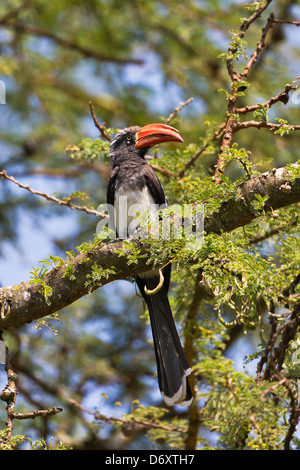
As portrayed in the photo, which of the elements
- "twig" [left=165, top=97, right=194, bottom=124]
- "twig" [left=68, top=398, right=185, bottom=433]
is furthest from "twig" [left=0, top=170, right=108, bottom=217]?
"twig" [left=68, top=398, right=185, bottom=433]

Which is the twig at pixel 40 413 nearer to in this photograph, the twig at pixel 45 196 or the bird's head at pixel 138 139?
the twig at pixel 45 196

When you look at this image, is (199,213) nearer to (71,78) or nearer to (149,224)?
(149,224)

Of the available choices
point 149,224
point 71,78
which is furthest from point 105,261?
point 71,78

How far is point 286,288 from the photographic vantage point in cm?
267

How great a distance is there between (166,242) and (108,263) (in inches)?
14.0

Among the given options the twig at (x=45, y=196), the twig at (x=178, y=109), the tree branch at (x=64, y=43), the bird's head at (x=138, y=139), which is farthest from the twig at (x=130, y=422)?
the tree branch at (x=64, y=43)

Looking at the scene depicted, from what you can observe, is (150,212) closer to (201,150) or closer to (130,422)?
(201,150)

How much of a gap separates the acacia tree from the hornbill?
0.41 ft

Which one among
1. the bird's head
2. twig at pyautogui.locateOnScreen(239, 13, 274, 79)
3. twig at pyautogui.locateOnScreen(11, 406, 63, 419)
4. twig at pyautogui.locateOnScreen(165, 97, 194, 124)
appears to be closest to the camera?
twig at pyautogui.locateOnScreen(11, 406, 63, 419)

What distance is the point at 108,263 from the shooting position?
2.99 metres

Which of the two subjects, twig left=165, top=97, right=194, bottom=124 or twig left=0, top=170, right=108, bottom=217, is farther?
twig left=165, top=97, right=194, bottom=124

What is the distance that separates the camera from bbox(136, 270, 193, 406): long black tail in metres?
3.49

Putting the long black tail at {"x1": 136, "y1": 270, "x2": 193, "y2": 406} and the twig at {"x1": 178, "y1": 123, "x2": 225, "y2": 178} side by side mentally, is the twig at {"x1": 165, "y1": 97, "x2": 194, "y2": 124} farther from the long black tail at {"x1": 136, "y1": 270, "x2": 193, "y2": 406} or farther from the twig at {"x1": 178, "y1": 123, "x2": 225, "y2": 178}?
the long black tail at {"x1": 136, "y1": 270, "x2": 193, "y2": 406}
